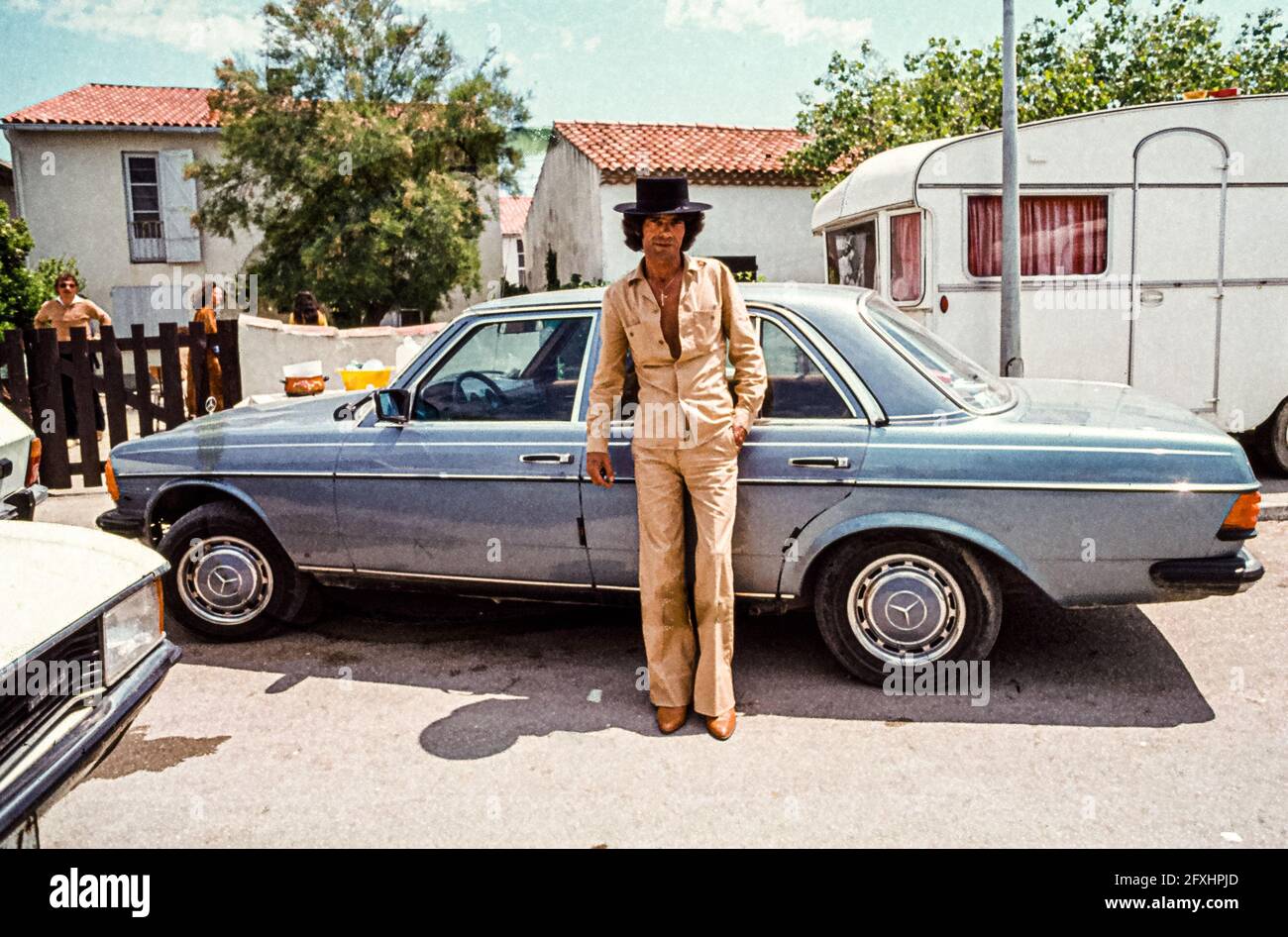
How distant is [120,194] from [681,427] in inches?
948

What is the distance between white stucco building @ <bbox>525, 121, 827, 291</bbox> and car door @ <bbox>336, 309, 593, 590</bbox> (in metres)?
16.7

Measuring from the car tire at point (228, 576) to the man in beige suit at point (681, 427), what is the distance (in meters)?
1.95

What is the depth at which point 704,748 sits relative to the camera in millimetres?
3967

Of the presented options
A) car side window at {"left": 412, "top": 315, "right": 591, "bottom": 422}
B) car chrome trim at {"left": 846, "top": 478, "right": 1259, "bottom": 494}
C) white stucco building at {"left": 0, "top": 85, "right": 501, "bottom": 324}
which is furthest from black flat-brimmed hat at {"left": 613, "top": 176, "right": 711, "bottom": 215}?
white stucco building at {"left": 0, "top": 85, "right": 501, "bottom": 324}

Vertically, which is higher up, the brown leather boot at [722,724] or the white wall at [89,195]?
the white wall at [89,195]

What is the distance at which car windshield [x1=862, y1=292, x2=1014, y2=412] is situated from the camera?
4375 mm

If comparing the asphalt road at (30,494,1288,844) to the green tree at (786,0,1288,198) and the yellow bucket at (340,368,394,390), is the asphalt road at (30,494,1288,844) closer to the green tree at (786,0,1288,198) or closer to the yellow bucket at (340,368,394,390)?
the yellow bucket at (340,368,394,390)

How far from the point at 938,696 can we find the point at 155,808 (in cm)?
294

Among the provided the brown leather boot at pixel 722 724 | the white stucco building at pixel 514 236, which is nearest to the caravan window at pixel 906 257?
the brown leather boot at pixel 722 724

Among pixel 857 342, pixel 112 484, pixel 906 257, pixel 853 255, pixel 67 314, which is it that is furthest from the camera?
pixel 67 314


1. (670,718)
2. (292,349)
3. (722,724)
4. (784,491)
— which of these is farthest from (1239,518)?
(292,349)

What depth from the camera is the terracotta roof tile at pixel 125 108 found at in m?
23.4

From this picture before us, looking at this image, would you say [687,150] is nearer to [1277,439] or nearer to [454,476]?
[1277,439]

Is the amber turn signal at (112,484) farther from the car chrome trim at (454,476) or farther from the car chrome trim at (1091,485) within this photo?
the car chrome trim at (1091,485)
